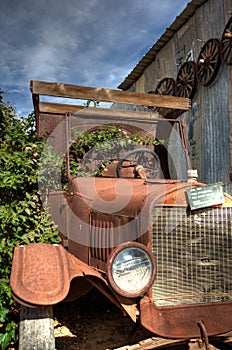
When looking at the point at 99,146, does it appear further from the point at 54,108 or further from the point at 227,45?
the point at 227,45

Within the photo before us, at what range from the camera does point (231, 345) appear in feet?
8.05

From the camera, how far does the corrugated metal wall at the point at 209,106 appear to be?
6793 mm

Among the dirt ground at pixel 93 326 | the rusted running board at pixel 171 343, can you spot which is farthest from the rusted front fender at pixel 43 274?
the dirt ground at pixel 93 326

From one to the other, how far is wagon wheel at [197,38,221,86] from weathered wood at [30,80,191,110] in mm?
2826

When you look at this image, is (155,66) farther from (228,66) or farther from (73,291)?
(73,291)

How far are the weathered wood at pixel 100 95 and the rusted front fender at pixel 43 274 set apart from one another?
→ 214 centimetres

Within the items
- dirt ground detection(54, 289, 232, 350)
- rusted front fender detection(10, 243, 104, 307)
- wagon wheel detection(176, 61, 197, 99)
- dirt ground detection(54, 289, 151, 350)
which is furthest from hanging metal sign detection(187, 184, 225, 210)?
wagon wheel detection(176, 61, 197, 99)

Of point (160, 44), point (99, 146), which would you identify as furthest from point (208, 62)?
point (99, 146)

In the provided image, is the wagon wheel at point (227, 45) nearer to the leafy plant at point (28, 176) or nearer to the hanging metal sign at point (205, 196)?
the leafy plant at point (28, 176)

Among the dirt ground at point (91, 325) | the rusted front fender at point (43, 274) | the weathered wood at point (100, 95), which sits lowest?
the dirt ground at point (91, 325)

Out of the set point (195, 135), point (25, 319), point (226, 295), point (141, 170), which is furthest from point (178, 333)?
point (195, 135)

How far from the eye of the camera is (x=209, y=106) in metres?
7.42

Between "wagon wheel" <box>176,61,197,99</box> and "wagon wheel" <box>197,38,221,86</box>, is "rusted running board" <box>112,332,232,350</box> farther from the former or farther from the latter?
"wagon wheel" <box>176,61,197,99</box>

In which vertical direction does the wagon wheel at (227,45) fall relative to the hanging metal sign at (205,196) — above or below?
above
